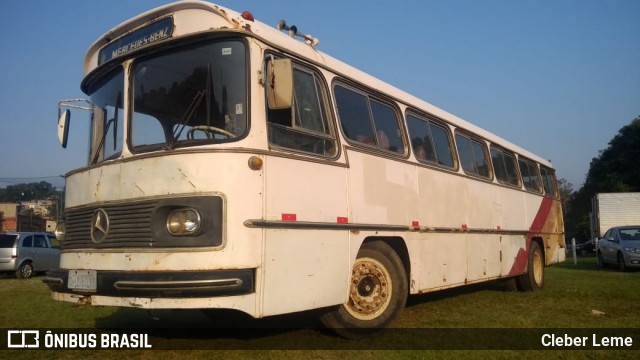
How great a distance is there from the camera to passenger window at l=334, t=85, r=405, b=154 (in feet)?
19.1

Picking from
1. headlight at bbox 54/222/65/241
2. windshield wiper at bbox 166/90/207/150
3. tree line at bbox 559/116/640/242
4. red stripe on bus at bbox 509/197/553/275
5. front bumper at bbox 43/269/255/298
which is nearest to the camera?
front bumper at bbox 43/269/255/298

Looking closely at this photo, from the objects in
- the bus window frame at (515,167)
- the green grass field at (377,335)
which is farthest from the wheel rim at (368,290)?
the bus window frame at (515,167)

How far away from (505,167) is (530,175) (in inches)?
75.6

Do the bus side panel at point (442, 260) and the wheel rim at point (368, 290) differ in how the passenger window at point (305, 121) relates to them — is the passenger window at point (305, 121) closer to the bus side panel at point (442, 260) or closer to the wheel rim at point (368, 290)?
the wheel rim at point (368, 290)

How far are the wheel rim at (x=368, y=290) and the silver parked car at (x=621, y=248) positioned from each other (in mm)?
Result: 15237

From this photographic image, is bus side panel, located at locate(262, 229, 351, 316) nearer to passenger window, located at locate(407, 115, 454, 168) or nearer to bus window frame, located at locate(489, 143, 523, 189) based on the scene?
passenger window, located at locate(407, 115, 454, 168)

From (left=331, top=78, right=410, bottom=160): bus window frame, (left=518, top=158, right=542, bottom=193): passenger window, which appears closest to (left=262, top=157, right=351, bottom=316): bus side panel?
(left=331, top=78, right=410, bottom=160): bus window frame

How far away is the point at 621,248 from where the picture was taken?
18172 millimetres

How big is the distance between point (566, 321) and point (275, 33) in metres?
5.58

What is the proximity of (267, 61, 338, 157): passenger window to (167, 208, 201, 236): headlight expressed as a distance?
38.0 inches

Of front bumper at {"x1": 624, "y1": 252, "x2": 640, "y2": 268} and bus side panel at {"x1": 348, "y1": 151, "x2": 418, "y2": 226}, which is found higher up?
bus side panel at {"x1": 348, "y1": 151, "x2": 418, "y2": 226}

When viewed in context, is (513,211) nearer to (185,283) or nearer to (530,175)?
(530,175)

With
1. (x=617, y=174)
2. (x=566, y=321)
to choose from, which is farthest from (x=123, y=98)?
(x=617, y=174)

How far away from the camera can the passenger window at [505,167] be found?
1030cm
